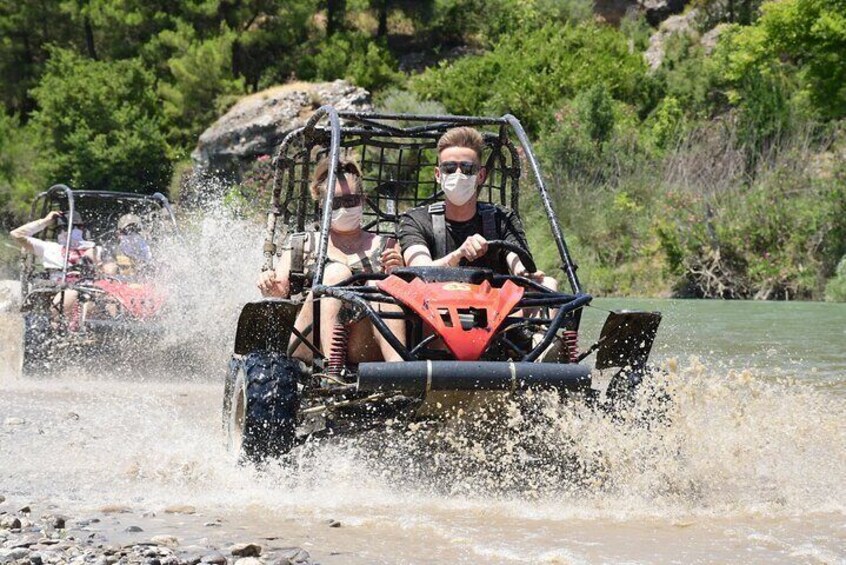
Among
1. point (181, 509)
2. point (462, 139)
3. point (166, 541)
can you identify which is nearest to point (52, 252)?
point (462, 139)

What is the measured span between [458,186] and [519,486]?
67.9 inches

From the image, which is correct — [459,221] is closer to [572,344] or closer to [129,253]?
[572,344]

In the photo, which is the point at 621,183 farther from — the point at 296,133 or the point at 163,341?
the point at 296,133

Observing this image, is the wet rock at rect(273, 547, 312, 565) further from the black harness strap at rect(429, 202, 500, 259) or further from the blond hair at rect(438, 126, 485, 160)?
the blond hair at rect(438, 126, 485, 160)

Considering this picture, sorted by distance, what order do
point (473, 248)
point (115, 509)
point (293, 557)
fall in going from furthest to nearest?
point (473, 248) → point (115, 509) → point (293, 557)

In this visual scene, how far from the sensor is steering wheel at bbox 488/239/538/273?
7.22 meters

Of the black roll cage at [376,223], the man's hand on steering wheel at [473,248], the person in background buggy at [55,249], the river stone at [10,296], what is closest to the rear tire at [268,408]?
the black roll cage at [376,223]

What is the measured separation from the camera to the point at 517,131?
7926mm

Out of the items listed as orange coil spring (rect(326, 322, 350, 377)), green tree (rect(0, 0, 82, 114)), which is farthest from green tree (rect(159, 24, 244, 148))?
orange coil spring (rect(326, 322, 350, 377))

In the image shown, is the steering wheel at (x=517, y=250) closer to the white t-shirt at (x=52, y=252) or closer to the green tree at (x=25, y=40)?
the white t-shirt at (x=52, y=252)

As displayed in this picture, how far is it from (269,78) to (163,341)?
39.1 metres

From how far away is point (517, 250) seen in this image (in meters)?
7.26

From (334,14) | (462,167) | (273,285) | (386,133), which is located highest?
(334,14)

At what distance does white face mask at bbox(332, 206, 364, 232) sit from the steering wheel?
918mm
